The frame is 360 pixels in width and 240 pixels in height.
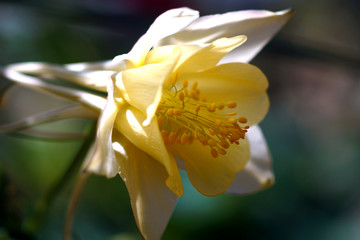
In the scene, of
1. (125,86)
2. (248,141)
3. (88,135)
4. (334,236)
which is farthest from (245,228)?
(125,86)

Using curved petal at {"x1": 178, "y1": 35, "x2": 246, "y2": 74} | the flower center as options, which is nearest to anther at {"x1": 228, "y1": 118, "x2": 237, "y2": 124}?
the flower center

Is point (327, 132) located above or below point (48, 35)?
below

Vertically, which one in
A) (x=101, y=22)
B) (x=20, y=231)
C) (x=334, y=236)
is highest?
(x=101, y=22)

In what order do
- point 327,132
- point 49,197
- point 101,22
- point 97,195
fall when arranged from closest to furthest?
point 49,197 → point 101,22 → point 97,195 → point 327,132

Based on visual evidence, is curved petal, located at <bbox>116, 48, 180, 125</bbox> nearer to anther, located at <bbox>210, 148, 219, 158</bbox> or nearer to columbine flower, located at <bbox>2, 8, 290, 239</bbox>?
columbine flower, located at <bbox>2, 8, 290, 239</bbox>

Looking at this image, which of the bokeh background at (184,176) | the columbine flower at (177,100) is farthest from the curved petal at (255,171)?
the bokeh background at (184,176)

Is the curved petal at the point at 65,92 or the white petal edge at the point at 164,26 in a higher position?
the white petal edge at the point at 164,26

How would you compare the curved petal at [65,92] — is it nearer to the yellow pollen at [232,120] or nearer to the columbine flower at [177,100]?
the columbine flower at [177,100]

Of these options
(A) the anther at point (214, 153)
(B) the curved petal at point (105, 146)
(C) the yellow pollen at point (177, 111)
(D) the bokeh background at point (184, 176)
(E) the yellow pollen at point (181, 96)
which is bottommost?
(D) the bokeh background at point (184, 176)

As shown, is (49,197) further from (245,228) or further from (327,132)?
(327,132)
